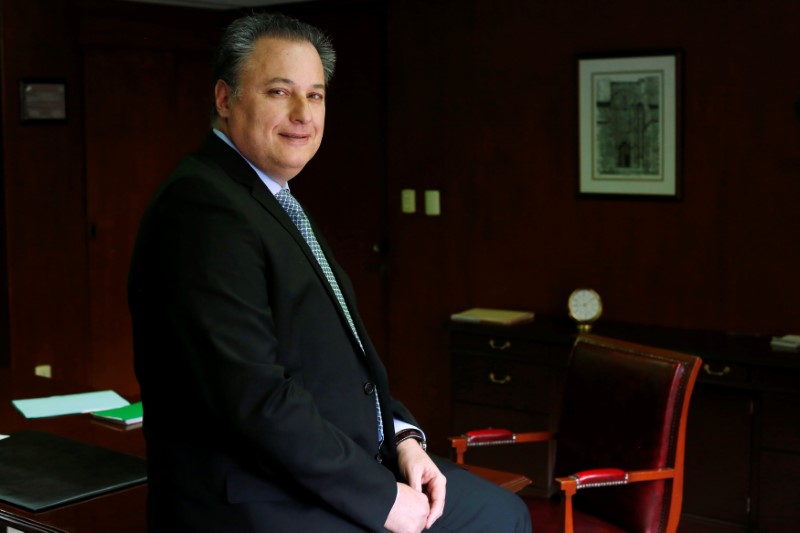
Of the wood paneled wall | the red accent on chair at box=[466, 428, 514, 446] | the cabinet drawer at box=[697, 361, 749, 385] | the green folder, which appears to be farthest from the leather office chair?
the wood paneled wall

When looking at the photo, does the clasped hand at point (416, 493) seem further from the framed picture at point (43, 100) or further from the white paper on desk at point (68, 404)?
the framed picture at point (43, 100)

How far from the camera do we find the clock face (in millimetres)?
4809

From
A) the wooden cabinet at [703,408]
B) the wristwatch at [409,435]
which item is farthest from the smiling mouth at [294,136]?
the wooden cabinet at [703,408]

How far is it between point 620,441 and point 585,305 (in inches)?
67.8

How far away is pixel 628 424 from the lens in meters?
3.14

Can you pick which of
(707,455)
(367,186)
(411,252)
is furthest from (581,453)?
(367,186)

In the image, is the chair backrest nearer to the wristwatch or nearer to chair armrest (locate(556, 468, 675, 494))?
chair armrest (locate(556, 468, 675, 494))

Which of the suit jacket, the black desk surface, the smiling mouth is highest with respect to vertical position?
the smiling mouth

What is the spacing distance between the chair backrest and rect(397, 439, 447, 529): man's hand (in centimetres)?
111

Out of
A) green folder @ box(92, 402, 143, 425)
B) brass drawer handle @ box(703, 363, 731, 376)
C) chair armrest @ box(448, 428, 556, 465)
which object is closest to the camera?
green folder @ box(92, 402, 143, 425)

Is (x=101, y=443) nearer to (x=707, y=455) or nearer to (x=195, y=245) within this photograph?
(x=195, y=245)

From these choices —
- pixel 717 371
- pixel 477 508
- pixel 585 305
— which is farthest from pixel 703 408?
pixel 477 508

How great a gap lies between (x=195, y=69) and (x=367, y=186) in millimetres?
1314

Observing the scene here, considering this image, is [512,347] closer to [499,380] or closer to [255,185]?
[499,380]
